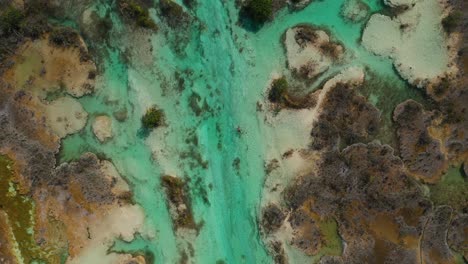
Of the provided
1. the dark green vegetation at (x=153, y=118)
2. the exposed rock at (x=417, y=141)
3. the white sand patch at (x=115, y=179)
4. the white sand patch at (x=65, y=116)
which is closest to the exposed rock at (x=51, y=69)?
the white sand patch at (x=65, y=116)

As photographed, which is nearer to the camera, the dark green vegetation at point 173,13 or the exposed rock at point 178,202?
the dark green vegetation at point 173,13

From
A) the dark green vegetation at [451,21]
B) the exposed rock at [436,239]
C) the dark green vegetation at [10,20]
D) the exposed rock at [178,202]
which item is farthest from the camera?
the exposed rock at [436,239]

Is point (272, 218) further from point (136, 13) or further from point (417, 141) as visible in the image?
point (136, 13)

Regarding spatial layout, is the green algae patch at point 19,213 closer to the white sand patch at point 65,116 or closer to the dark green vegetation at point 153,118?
the white sand patch at point 65,116

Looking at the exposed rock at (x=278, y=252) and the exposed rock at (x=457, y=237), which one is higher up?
the exposed rock at (x=457, y=237)

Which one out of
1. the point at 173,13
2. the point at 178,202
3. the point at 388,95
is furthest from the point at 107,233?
the point at 388,95

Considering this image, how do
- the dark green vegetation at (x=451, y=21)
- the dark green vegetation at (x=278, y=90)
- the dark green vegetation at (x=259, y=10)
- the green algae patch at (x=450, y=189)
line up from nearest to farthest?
the dark green vegetation at (x=259, y=10), the dark green vegetation at (x=278, y=90), the dark green vegetation at (x=451, y=21), the green algae patch at (x=450, y=189)

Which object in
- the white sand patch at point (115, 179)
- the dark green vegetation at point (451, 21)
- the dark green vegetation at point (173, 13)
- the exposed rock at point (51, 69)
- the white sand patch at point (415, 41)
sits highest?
the dark green vegetation at point (451, 21)
